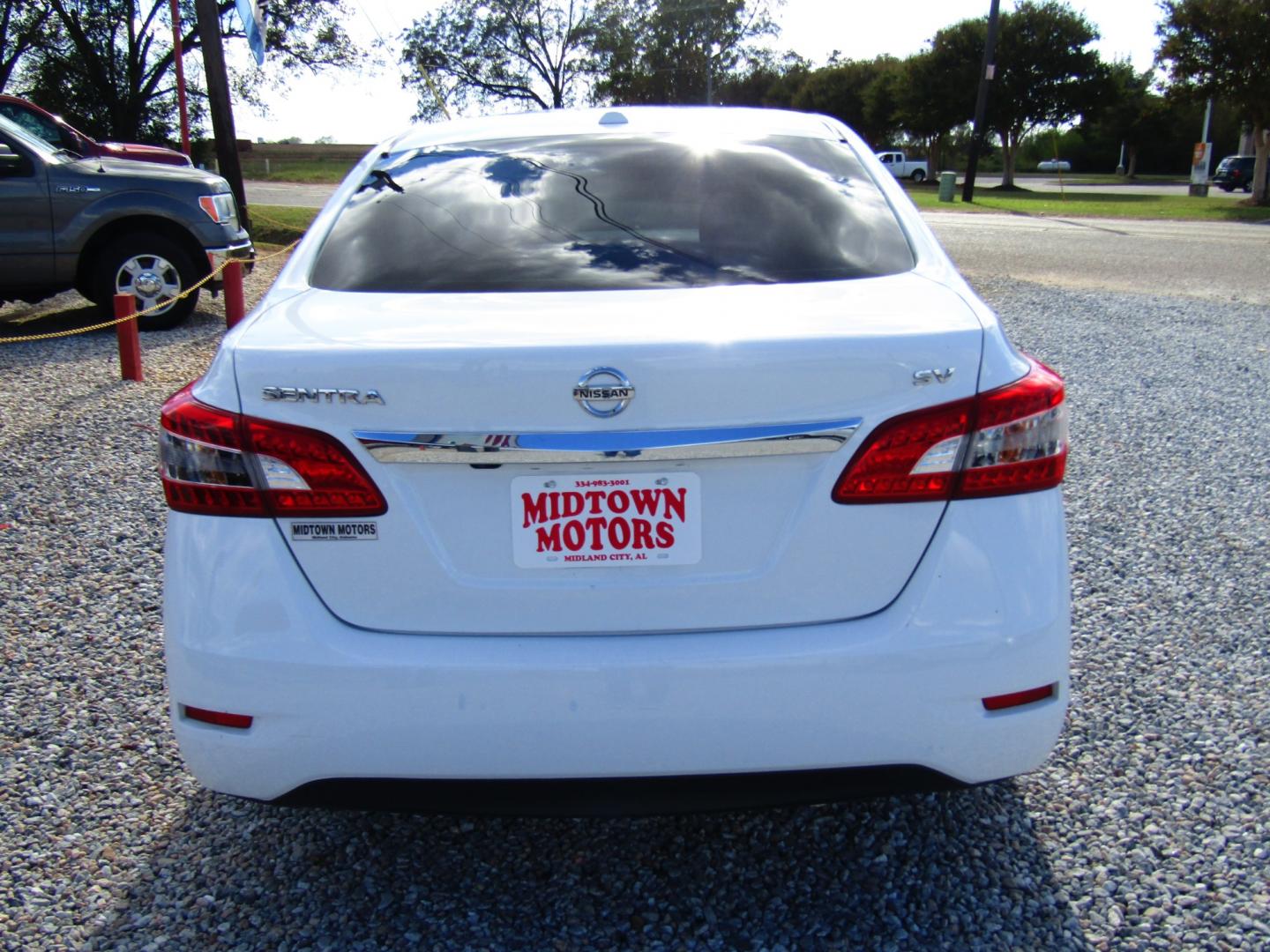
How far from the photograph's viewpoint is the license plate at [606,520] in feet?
6.39

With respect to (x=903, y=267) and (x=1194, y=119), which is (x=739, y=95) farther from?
(x=903, y=267)

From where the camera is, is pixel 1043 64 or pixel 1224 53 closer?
pixel 1224 53

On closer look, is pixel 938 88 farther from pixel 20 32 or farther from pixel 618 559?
pixel 618 559

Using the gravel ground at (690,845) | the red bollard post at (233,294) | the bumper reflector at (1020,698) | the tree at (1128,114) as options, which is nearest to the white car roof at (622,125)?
the bumper reflector at (1020,698)

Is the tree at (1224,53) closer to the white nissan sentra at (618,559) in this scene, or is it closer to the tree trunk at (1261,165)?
the tree trunk at (1261,165)

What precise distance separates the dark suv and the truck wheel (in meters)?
47.3

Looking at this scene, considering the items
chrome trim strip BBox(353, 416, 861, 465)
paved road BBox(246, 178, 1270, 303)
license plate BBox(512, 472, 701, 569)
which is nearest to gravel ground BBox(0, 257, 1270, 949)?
license plate BBox(512, 472, 701, 569)

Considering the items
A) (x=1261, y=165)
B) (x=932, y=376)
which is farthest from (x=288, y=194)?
(x=932, y=376)

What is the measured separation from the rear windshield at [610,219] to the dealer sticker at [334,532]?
59cm

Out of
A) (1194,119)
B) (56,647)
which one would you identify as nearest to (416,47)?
(1194,119)

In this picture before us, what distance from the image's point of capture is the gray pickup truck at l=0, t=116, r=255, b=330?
936cm

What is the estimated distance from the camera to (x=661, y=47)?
5481 centimetres

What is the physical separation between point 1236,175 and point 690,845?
170 ft

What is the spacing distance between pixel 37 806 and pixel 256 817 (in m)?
0.55
